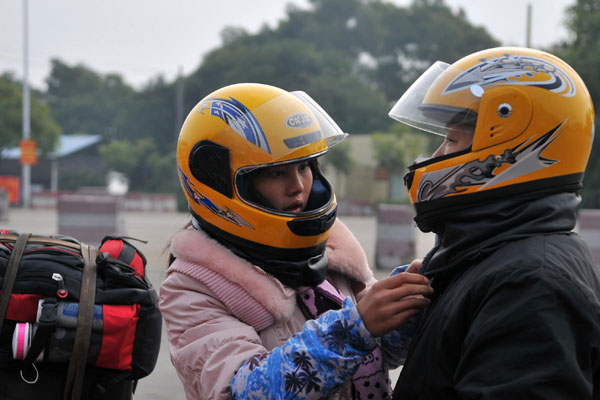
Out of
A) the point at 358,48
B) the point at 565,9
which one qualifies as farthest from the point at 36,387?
the point at 358,48

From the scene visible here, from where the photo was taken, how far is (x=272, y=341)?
6.20 ft

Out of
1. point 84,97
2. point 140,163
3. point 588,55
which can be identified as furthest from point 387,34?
point 588,55

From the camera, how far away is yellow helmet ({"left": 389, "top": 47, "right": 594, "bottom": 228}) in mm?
1545

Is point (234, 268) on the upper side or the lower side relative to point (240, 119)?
lower

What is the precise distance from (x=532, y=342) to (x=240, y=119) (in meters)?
1.06

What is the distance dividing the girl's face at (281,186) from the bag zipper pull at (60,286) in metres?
0.75

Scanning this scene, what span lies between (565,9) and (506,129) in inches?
1342

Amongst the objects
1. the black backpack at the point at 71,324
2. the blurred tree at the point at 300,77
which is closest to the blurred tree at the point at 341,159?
the blurred tree at the point at 300,77

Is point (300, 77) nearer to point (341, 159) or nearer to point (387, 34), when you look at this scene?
point (341, 159)

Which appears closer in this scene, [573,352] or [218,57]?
[573,352]

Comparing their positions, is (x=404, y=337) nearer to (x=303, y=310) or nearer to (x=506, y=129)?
(x=303, y=310)

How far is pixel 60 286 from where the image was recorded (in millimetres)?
2285

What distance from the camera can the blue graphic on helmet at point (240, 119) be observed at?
1.98 metres

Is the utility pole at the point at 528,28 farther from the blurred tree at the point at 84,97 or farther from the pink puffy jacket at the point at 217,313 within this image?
the blurred tree at the point at 84,97
